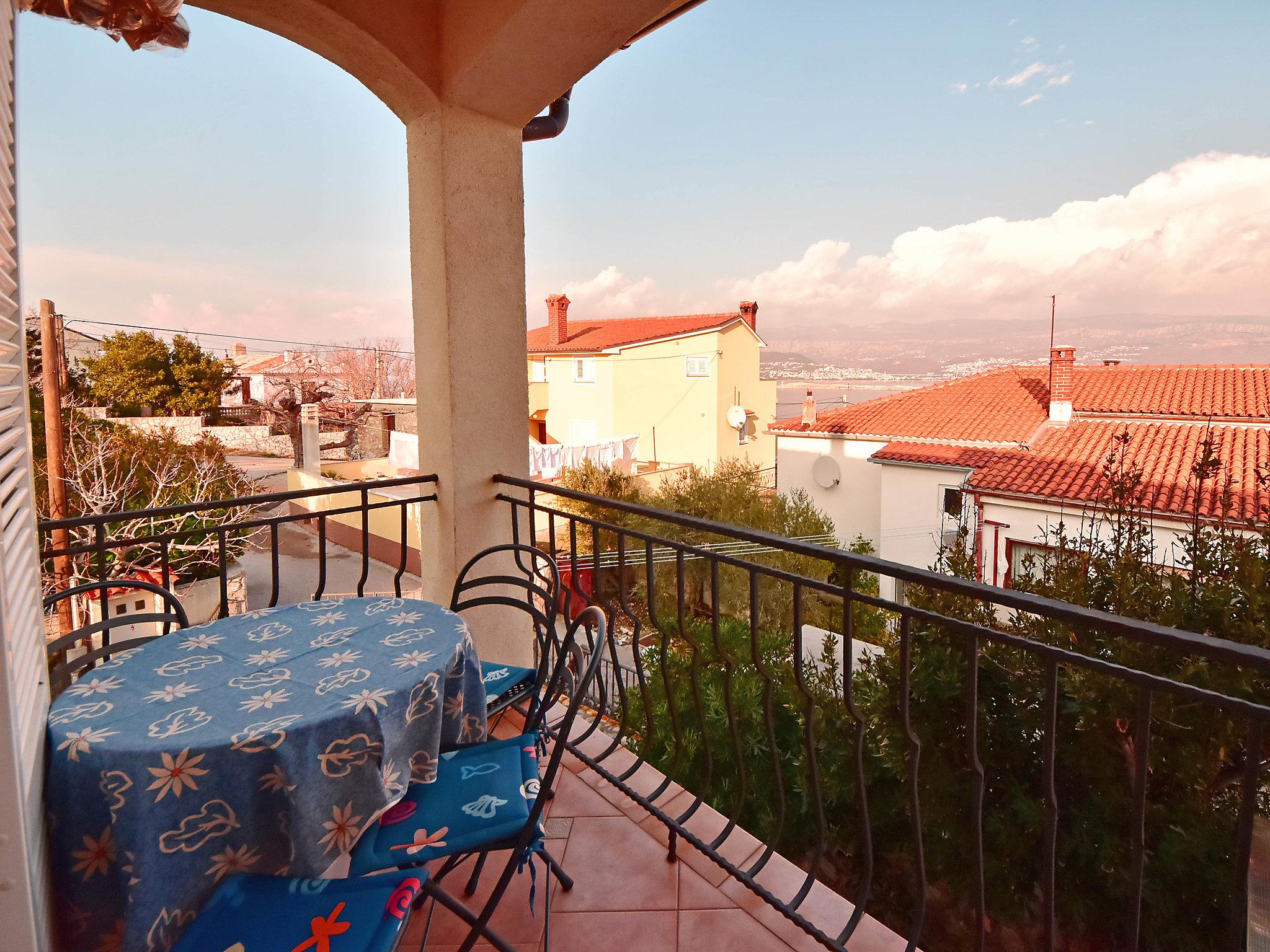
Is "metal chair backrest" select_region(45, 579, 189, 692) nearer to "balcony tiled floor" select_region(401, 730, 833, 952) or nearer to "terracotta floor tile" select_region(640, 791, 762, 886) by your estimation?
"balcony tiled floor" select_region(401, 730, 833, 952)

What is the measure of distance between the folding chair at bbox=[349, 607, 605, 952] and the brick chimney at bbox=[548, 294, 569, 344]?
22.2m

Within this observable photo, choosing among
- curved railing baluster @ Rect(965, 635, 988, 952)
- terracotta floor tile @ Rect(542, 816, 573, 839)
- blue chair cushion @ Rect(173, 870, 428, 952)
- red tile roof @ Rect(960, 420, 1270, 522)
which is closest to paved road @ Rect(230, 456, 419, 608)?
red tile roof @ Rect(960, 420, 1270, 522)

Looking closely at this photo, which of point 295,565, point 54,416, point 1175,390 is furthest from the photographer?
point 295,565

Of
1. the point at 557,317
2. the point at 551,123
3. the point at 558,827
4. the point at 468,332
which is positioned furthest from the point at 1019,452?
the point at 557,317

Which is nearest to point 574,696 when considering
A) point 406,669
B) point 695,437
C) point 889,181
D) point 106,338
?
point 406,669

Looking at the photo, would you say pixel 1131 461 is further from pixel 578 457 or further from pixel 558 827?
pixel 578 457

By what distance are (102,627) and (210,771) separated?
700 mm

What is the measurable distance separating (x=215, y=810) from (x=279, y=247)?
87.0ft

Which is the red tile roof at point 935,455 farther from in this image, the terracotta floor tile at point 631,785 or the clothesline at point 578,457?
the terracotta floor tile at point 631,785

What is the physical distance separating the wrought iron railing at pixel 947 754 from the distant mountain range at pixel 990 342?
1581cm

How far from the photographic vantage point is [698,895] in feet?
5.44

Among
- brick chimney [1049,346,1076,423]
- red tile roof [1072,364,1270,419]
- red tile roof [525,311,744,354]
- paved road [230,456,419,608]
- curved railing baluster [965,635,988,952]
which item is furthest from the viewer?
red tile roof [525,311,744,354]

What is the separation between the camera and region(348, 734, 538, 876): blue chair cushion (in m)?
1.23

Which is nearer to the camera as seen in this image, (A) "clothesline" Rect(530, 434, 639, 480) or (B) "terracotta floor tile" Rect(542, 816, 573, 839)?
(B) "terracotta floor tile" Rect(542, 816, 573, 839)
